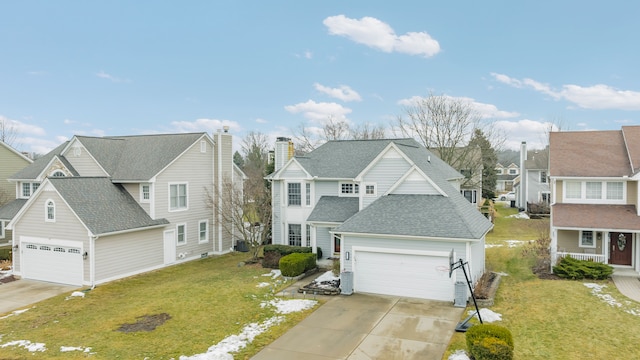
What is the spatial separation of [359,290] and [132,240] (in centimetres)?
1300

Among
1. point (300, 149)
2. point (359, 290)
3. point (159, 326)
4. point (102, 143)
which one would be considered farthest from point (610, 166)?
point (300, 149)

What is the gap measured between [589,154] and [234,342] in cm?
2145

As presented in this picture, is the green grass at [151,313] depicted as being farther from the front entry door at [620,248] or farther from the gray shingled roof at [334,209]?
the front entry door at [620,248]

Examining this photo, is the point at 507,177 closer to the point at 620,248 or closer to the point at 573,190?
the point at 573,190

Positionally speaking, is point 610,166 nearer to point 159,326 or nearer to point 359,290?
point 359,290

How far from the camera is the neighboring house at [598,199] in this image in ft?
69.0

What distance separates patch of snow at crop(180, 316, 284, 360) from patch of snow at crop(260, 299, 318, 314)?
3.23 feet

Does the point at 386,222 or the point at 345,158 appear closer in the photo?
the point at 386,222

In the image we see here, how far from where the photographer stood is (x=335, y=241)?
24641 mm

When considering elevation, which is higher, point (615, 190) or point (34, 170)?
point (34, 170)

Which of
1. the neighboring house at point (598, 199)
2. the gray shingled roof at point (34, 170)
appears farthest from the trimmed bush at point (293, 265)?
the gray shingled roof at point (34, 170)

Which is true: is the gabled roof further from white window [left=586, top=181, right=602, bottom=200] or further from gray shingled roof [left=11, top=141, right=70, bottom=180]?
gray shingled roof [left=11, top=141, right=70, bottom=180]

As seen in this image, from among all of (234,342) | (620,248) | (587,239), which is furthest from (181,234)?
(620,248)

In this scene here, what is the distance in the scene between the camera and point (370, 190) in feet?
72.7
